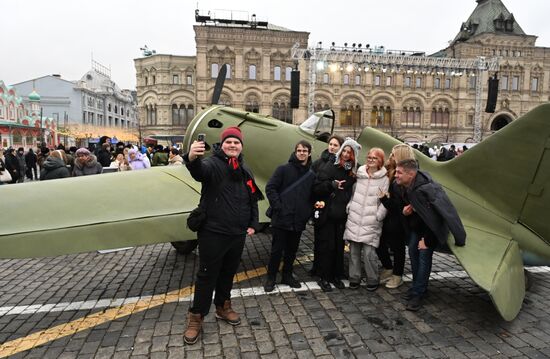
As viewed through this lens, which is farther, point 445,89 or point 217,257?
point 445,89

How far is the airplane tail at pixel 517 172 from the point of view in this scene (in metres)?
3.86

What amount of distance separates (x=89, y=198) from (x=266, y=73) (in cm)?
5118

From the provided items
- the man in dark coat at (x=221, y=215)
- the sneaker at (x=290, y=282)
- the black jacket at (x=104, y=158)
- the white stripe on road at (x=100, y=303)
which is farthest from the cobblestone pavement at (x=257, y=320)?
the black jacket at (x=104, y=158)

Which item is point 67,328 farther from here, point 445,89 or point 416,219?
point 445,89

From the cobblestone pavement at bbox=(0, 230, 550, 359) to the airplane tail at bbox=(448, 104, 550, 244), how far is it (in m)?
1.28

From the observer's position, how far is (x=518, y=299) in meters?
3.45

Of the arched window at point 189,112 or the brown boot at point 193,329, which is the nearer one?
the brown boot at point 193,329

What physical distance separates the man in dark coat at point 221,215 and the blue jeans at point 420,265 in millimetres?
2188

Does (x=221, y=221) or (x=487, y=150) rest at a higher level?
(x=487, y=150)

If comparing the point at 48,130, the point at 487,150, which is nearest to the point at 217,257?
the point at 487,150

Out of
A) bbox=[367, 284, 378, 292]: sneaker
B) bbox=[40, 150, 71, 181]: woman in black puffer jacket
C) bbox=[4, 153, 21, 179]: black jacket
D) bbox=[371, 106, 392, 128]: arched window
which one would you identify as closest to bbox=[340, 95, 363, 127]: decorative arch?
bbox=[371, 106, 392, 128]: arched window

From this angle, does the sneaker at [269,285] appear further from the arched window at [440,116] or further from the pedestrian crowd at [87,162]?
the arched window at [440,116]

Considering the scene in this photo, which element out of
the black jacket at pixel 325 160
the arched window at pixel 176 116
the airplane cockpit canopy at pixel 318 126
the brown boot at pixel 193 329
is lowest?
the brown boot at pixel 193 329

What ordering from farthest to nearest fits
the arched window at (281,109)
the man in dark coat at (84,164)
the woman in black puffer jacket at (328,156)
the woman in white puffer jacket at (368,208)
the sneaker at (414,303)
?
the arched window at (281,109) < the man in dark coat at (84,164) < the woman in black puffer jacket at (328,156) < the woman in white puffer jacket at (368,208) < the sneaker at (414,303)
